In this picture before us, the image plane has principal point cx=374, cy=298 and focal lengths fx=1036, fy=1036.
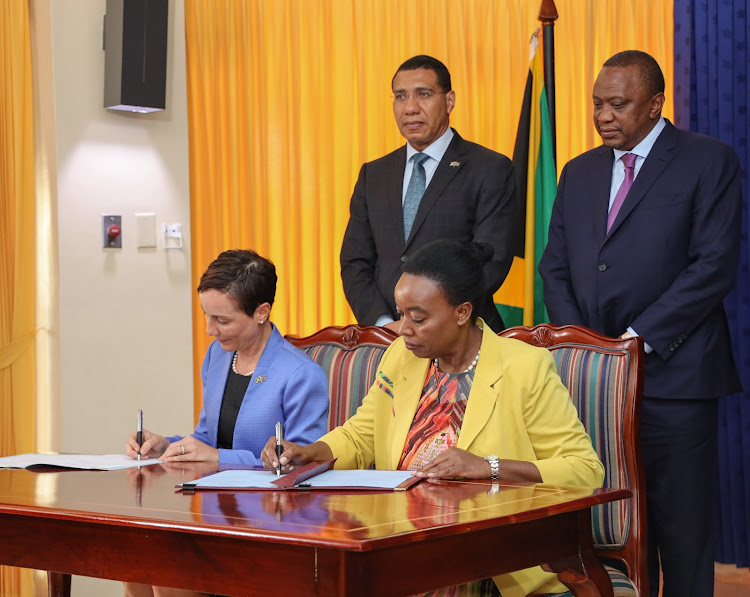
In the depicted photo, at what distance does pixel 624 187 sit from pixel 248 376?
132cm

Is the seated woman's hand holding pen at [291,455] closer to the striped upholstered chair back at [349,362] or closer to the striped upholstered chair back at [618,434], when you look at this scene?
the striped upholstered chair back at [349,362]

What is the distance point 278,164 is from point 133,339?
1.22 m

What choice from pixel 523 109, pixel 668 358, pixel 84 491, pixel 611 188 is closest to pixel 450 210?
pixel 611 188

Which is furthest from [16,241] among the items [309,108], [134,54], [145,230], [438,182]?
[438,182]

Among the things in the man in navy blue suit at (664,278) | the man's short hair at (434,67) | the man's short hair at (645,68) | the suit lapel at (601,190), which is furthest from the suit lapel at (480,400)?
the man's short hair at (434,67)

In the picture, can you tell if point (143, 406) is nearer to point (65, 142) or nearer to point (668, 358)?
point (65, 142)

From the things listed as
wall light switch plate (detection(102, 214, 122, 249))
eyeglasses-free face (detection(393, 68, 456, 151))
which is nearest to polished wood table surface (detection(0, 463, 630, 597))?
eyeglasses-free face (detection(393, 68, 456, 151))

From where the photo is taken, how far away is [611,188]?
329 centimetres

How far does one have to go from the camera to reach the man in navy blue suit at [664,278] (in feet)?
9.91

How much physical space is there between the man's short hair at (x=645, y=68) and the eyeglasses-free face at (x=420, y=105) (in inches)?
24.6

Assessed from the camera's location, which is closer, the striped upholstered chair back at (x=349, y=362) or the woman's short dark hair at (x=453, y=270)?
the woman's short dark hair at (x=453, y=270)

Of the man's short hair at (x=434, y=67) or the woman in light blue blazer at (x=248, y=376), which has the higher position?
the man's short hair at (x=434, y=67)

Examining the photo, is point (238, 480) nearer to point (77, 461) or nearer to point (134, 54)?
point (77, 461)

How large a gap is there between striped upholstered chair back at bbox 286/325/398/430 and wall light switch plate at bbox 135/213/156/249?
160 cm
